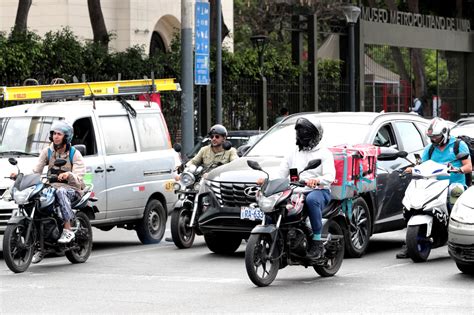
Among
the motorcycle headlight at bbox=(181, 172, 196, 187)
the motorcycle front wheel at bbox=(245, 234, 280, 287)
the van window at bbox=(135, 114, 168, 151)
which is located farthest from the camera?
the van window at bbox=(135, 114, 168, 151)

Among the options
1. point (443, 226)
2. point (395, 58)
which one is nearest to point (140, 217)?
point (443, 226)

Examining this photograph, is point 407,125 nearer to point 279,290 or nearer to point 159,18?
point 279,290

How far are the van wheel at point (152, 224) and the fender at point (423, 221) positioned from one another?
457 centimetres

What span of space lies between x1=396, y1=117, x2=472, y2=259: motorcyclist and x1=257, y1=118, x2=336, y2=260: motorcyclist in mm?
2263

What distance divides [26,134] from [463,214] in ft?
21.2

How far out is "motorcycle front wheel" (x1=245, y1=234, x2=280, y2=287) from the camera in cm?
1119

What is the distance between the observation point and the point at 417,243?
44.6 ft

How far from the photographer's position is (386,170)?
49.9 ft

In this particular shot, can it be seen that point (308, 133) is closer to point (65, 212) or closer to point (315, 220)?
point (315, 220)

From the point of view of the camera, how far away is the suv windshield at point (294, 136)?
49.0 ft

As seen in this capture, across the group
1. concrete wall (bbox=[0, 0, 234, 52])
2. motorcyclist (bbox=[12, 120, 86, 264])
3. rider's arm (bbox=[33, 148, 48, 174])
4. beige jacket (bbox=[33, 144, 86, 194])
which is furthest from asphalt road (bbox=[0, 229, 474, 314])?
concrete wall (bbox=[0, 0, 234, 52])

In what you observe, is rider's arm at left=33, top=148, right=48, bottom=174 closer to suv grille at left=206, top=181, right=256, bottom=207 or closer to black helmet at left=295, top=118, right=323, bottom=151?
suv grille at left=206, top=181, right=256, bottom=207

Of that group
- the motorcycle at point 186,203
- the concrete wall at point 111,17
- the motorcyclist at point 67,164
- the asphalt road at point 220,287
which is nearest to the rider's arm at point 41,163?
the motorcyclist at point 67,164

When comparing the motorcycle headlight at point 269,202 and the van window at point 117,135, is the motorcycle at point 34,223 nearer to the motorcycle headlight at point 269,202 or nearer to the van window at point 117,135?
the van window at point 117,135
